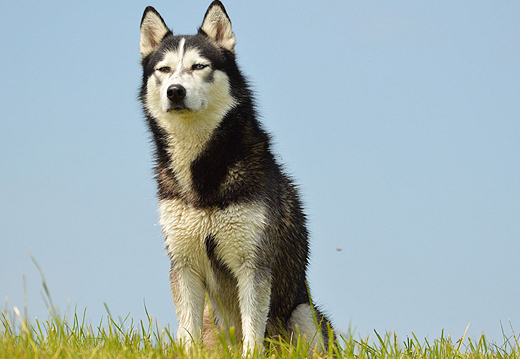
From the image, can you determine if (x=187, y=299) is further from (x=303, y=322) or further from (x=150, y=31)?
(x=150, y=31)

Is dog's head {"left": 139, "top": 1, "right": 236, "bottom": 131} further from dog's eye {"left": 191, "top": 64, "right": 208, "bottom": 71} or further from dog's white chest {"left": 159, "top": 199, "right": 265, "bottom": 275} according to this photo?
dog's white chest {"left": 159, "top": 199, "right": 265, "bottom": 275}

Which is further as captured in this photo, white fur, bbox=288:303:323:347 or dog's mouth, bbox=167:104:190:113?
white fur, bbox=288:303:323:347

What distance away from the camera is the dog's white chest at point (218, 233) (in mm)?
5121

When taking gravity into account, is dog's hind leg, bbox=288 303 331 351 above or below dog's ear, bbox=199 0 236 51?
below

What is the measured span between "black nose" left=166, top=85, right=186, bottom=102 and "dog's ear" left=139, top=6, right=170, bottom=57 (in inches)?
36.4

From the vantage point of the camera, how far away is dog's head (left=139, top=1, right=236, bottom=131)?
5.23 metres

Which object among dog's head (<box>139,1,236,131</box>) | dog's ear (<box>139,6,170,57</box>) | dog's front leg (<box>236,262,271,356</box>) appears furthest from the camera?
dog's ear (<box>139,6,170,57</box>)

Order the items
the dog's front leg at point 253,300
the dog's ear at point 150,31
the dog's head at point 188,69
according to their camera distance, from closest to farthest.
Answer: the dog's front leg at point 253,300
the dog's head at point 188,69
the dog's ear at point 150,31

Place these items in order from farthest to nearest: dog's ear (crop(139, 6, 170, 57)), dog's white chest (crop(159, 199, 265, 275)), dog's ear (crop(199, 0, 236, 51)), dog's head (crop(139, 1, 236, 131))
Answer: dog's ear (crop(139, 6, 170, 57)) → dog's ear (crop(199, 0, 236, 51)) → dog's head (crop(139, 1, 236, 131)) → dog's white chest (crop(159, 199, 265, 275))

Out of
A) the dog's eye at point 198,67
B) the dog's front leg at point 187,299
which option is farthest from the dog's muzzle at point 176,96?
the dog's front leg at point 187,299

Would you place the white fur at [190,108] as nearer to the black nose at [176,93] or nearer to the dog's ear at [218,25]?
the black nose at [176,93]

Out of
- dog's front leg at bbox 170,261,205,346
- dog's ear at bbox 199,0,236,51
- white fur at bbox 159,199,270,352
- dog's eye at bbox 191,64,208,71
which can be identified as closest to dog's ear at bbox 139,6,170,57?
dog's ear at bbox 199,0,236,51

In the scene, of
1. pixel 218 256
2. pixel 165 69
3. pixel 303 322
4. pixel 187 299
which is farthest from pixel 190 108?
pixel 303 322

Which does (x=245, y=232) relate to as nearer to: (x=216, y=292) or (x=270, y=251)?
(x=270, y=251)
